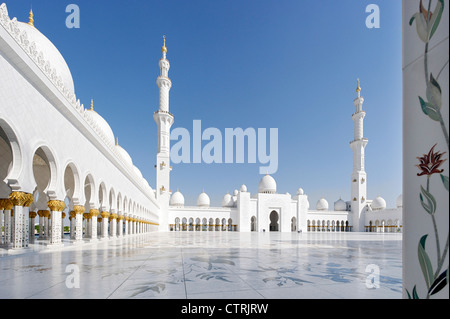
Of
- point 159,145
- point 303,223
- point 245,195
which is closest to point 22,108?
point 159,145

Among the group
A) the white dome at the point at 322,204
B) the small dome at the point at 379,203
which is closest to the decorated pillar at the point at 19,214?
the small dome at the point at 379,203

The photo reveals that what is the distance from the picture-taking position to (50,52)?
1056 cm

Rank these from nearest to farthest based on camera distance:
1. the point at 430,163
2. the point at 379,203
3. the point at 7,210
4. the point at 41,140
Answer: the point at 430,163, the point at 41,140, the point at 7,210, the point at 379,203

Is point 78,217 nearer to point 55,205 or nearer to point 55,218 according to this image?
point 55,218

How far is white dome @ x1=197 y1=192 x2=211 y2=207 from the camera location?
40.4m

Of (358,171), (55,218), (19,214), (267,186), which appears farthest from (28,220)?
(358,171)

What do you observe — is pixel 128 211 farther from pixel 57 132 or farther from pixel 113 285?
pixel 113 285

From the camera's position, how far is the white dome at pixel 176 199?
128 ft

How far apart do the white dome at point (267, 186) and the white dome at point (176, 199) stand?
10517mm

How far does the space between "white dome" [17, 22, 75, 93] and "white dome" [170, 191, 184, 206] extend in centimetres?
2882

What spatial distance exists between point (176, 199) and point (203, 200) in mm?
3612

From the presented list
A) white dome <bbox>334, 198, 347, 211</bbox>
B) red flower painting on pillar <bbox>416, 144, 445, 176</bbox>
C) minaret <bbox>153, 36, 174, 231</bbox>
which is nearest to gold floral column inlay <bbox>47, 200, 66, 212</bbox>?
red flower painting on pillar <bbox>416, 144, 445, 176</bbox>

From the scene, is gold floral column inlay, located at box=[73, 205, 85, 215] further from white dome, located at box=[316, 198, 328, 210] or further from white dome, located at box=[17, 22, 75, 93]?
white dome, located at box=[316, 198, 328, 210]
